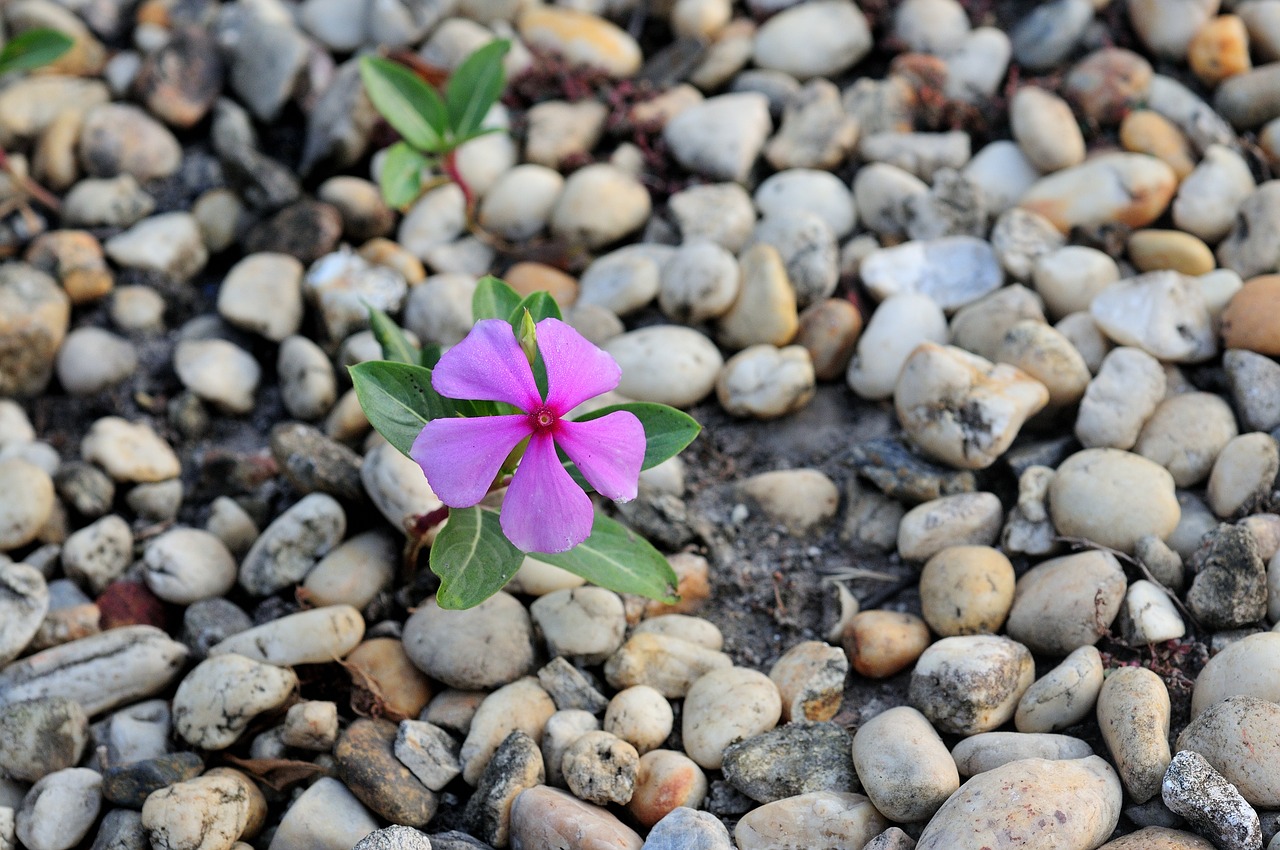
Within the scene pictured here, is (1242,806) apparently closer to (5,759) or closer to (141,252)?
(5,759)

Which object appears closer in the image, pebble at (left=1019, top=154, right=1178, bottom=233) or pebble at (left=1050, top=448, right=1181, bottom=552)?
→ pebble at (left=1050, top=448, right=1181, bottom=552)

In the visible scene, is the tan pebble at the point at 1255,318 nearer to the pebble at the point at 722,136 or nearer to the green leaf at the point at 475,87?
the pebble at the point at 722,136

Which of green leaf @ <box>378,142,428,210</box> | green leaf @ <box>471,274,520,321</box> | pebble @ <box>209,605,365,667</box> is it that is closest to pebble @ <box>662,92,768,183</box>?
green leaf @ <box>378,142,428,210</box>

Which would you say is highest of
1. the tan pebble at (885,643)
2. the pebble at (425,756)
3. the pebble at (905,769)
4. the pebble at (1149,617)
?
the pebble at (1149,617)

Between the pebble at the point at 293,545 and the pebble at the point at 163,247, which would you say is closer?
the pebble at the point at 293,545

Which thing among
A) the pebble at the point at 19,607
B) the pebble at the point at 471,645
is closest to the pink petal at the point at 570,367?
the pebble at the point at 471,645

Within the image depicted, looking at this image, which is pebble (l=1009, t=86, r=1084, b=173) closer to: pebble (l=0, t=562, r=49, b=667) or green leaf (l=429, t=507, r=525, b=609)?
green leaf (l=429, t=507, r=525, b=609)

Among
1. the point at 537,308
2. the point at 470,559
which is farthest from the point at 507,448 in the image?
the point at 537,308
